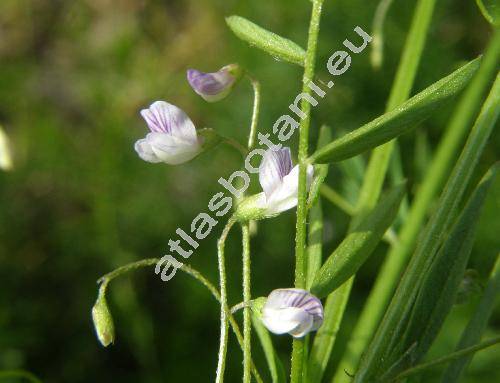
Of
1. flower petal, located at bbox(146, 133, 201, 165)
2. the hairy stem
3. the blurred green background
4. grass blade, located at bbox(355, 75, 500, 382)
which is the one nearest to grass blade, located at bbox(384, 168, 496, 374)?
grass blade, located at bbox(355, 75, 500, 382)

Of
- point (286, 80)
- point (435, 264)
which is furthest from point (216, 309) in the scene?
point (435, 264)

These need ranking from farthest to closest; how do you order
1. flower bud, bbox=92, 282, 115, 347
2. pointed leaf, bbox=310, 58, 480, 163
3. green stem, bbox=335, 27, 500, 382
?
green stem, bbox=335, 27, 500, 382 → flower bud, bbox=92, 282, 115, 347 → pointed leaf, bbox=310, 58, 480, 163

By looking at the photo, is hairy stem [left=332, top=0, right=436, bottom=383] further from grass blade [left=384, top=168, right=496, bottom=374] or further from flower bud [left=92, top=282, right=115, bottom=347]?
flower bud [left=92, top=282, right=115, bottom=347]

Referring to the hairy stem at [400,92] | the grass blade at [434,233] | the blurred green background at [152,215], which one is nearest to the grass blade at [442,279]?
the grass blade at [434,233]

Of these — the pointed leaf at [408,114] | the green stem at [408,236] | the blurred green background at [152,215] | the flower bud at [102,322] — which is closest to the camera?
the pointed leaf at [408,114]

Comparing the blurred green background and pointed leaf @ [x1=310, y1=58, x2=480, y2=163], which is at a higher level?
the blurred green background

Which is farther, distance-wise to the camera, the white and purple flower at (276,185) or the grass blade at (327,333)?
the grass blade at (327,333)

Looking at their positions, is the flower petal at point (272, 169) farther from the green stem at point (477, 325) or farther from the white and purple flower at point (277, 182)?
the green stem at point (477, 325)
